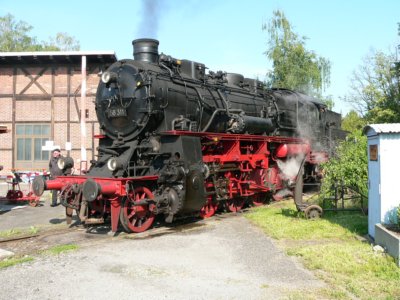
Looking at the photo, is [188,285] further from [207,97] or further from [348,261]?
[207,97]

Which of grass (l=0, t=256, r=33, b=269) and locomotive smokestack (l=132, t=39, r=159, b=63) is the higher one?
locomotive smokestack (l=132, t=39, r=159, b=63)

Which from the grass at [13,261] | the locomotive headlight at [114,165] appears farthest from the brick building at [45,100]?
the grass at [13,261]

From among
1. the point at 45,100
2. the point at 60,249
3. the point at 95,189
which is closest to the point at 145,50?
the point at 95,189

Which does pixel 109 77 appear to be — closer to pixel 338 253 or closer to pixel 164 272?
pixel 164 272

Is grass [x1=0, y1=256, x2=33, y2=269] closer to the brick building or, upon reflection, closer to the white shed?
the white shed

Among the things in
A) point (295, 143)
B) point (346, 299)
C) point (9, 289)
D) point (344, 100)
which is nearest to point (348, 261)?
point (346, 299)

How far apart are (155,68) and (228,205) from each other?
14.1 feet

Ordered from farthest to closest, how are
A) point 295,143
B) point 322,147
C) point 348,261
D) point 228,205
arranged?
1. point 322,147
2. point 295,143
3. point 228,205
4. point 348,261

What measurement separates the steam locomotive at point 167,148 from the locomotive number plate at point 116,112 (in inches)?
0.9

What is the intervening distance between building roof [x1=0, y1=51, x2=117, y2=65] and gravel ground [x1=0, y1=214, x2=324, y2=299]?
1509 centimetres

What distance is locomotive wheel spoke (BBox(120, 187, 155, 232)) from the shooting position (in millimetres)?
8625

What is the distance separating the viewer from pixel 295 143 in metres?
14.4

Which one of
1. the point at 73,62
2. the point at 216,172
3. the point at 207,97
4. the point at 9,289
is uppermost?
the point at 73,62

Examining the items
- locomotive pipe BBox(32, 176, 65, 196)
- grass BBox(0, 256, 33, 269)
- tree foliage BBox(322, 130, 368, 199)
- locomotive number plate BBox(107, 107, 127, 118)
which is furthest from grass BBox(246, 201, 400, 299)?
locomotive pipe BBox(32, 176, 65, 196)
